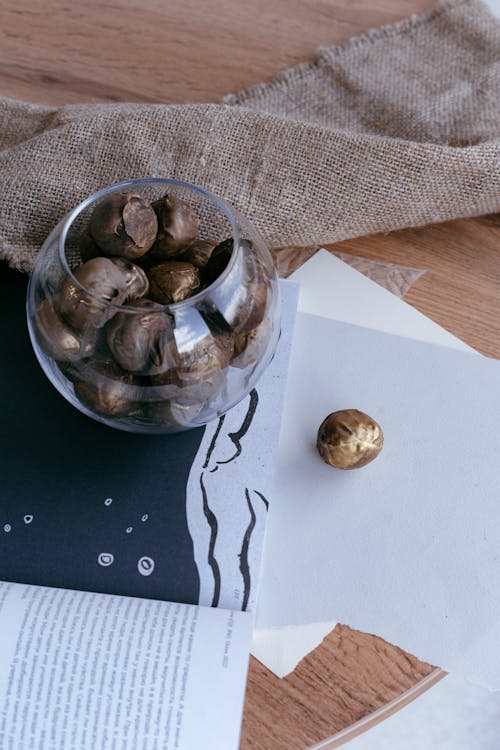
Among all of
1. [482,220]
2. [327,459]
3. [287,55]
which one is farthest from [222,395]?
[287,55]

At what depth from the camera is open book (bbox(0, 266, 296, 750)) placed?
437mm

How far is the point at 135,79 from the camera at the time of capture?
72 cm

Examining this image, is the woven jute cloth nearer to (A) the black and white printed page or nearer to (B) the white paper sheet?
(B) the white paper sheet

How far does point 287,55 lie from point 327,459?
43cm

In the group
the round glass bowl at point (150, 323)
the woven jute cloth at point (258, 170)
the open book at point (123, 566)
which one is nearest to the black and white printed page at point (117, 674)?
the open book at point (123, 566)

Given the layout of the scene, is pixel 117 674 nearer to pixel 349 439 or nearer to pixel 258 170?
pixel 349 439

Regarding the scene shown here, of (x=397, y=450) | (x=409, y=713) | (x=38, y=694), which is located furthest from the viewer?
(x=409, y=713)

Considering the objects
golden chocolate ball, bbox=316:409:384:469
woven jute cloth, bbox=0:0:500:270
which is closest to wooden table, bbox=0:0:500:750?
woven jute cloth, bbox=0:0:500:270

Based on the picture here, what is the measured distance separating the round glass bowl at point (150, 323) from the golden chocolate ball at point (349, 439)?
0.07m

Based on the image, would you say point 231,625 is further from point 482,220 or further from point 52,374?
point 482,220

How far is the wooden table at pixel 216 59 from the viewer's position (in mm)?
632

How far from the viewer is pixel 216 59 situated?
0.74 m

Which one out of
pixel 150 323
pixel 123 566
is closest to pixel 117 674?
pixel 123 566

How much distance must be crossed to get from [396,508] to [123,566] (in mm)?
189
